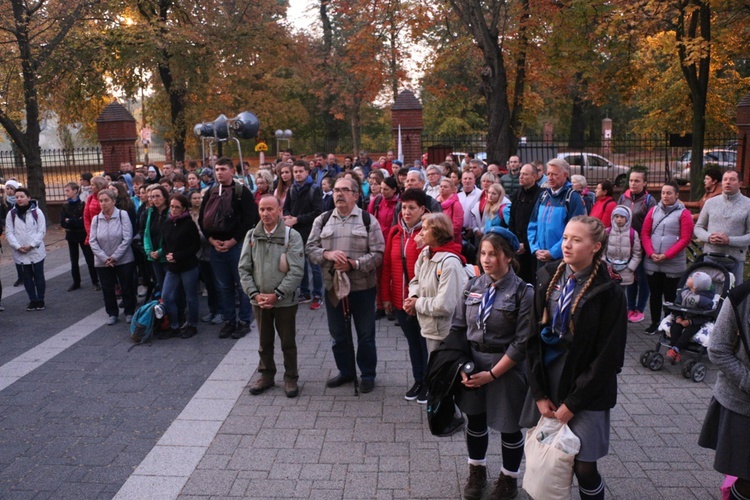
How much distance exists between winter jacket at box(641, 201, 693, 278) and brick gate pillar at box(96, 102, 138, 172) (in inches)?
620

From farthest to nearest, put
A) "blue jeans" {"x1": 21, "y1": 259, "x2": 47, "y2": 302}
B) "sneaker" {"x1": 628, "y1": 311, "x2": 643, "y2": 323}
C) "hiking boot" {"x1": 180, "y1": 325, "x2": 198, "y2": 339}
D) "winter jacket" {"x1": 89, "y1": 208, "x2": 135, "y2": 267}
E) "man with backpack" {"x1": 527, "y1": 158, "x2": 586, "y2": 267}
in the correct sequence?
"blue jeans" {"x1": 21, "y1": 259, "x2": 47, "y2": 302} < "winter jacket" {"x1": 89, "y1": 208, "x2": 135, "y2": 267} < "sneaker" {"x1": 628, "y1": 311, "x2": 643, "y2": 323} < "hiking boot" {"x1": 180, "y1": 325, "x2": 198, "y2": 339} < "man with backpack" {"x1": 527, "y1": 158, "x2": 586, "y2": 267}

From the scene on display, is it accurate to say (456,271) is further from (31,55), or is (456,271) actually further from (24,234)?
(31,55)

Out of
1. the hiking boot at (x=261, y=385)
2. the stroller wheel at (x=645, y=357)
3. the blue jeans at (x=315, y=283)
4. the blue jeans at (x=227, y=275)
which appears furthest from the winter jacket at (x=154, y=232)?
the stroller wheel at (x=645, y=357)

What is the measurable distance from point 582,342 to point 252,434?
119 inches

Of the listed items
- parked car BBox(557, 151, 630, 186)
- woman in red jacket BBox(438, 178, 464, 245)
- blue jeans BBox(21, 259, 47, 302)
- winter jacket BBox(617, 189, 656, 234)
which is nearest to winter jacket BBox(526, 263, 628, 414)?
woman in red jacket BBox(438, 178, 464, 245)

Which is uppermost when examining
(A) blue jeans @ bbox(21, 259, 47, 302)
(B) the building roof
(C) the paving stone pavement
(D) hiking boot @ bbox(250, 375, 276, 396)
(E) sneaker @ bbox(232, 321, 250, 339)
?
(B) the building roof

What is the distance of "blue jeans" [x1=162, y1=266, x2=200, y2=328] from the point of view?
8219 mm

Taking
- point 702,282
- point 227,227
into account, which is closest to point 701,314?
point 702,282

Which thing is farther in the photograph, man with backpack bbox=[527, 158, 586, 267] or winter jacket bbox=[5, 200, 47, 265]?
winter jacket bbox=[5, 200, 47, 265]

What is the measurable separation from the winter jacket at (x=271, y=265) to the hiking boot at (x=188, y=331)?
7.75 feet

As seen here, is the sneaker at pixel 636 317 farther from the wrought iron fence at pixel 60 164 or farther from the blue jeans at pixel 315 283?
the wrought iron fence at pixel 60 164

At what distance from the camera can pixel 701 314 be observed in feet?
21.3

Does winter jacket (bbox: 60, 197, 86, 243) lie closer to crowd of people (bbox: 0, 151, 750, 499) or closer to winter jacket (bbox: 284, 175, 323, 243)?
crowd of people (bbox: 0, 151, 750, 499)

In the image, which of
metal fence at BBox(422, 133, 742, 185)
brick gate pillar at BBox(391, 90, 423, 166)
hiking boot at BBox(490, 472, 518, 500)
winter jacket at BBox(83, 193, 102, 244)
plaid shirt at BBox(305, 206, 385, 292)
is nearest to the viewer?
hiking boot at BBox(490, 472, 518, 500)
